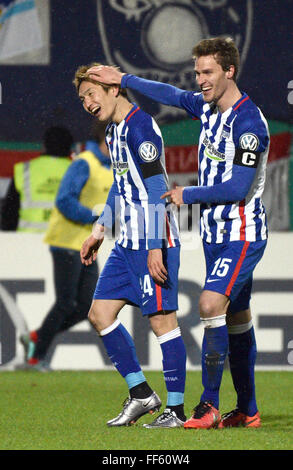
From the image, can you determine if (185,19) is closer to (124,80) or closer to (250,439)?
(124,80)

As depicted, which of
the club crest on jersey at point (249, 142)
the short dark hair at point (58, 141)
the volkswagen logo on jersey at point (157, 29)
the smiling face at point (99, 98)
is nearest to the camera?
the club crest on jersey at point (249, 142)

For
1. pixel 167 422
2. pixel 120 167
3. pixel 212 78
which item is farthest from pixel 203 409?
pixel 212 78

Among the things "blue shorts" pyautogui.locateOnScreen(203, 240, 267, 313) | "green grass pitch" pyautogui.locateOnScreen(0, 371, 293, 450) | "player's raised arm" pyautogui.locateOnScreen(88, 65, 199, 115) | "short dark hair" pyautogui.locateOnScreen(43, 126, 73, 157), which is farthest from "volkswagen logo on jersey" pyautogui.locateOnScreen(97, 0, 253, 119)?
"blue shorts" pyautogui.locateOnScreen(203, 240, 267, 313)

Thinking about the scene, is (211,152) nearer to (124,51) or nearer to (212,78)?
(212,78)

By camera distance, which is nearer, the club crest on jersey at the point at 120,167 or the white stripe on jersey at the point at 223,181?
the white stripe on jersey at the point at 223,181

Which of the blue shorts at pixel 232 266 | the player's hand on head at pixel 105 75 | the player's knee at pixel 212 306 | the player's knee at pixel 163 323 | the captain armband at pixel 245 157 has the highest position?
the player's hand on head at pixel 105 75

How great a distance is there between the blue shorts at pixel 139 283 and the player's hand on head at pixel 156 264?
123 mm

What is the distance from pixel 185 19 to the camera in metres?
9.22

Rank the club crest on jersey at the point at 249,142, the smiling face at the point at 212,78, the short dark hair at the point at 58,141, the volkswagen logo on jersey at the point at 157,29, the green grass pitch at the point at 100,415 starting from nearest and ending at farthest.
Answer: the green grass pitch at the point at 100,415 → the club crest on jersey at the point at 249,142 → the smiling face at the point at 212,78 → the short dark hair at the point at 58,141 → the volkswagen logo on jersey at the point at 157,29

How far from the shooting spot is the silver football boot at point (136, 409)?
554 centimetres

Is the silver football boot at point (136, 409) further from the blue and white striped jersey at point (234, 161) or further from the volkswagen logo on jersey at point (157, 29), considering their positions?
the volkswagen logo on jersey at point (157, 29)

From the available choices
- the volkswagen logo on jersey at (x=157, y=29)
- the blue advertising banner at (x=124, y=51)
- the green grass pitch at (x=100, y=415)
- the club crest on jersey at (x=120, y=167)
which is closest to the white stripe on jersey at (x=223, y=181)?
the club crest on jersey at (x=120, y=167)

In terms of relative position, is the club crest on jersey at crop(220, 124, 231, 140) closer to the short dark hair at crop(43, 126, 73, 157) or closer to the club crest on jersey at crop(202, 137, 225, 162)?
the club crest on jersey at crop(202, 137, 225, 162)

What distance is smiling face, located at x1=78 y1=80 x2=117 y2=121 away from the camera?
5.50 meters
